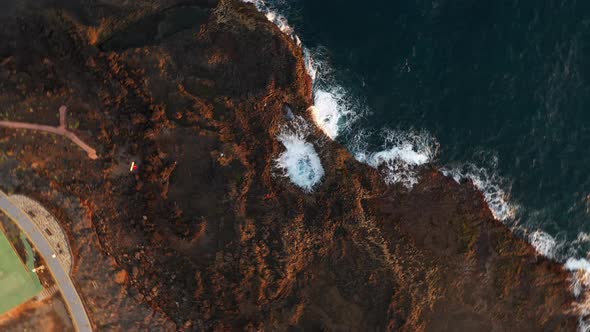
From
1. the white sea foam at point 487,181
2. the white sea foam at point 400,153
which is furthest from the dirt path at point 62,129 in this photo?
the white sea foam at point 487,181

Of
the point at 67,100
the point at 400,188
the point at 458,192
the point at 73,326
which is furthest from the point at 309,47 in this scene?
the point at 73,326

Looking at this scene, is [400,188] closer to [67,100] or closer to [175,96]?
[175,96]

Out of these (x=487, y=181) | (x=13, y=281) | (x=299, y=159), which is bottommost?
(x=13, y=281)

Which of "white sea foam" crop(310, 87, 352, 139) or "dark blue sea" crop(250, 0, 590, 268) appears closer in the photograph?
"dark blue sea" crop(250, 0, 590, 268)

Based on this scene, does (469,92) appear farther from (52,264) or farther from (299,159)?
(52,264)

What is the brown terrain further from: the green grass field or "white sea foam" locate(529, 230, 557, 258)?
"white sea foam" locate(529, 230, 557, 258)

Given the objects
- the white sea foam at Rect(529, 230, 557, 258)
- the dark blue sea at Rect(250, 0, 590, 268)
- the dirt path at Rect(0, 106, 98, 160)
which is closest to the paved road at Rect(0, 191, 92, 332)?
the dirt path at Rect(0, 106, 98, 160)

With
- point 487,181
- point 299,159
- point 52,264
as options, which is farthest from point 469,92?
point 52,264
